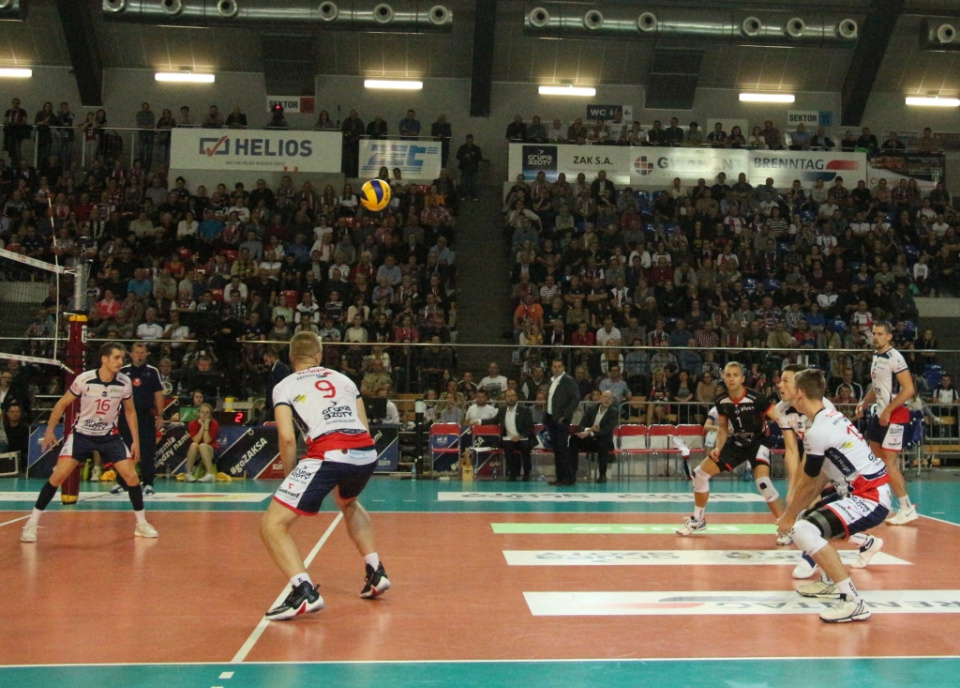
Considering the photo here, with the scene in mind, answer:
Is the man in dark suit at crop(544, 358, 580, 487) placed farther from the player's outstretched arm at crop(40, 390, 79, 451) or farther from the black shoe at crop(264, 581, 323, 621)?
the black shoe at crop(264, 581, 323, 621)

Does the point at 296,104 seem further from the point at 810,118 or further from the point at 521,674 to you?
the point at 521,674

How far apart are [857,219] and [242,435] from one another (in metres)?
18.3

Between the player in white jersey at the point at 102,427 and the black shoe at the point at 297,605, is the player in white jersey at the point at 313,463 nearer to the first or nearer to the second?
the black shoe at the point at 297,605

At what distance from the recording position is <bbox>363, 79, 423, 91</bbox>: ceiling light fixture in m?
30.1

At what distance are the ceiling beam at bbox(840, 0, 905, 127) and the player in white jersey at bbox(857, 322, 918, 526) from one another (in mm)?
19123

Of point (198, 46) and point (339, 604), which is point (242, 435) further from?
point (198, 46)

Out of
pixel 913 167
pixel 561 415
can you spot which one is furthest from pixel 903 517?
pixel 913 167

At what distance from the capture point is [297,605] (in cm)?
613

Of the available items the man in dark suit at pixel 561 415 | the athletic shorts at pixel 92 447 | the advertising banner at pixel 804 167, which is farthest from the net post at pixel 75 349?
the advertising banner at pixel 804 167

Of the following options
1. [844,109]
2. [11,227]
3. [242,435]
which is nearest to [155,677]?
[242,435]

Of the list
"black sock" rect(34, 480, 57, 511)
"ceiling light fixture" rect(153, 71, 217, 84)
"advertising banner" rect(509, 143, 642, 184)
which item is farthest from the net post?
"ceiling light fixture" rect(153, 71, 217, 84)

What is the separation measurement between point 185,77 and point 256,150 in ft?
17.5

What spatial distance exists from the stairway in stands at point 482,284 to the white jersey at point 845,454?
14.0 metres

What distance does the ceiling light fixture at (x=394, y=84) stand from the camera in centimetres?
3011
